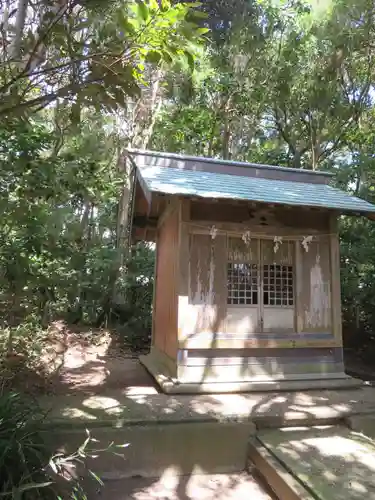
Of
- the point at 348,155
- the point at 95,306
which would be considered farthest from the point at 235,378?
the point at 348,155

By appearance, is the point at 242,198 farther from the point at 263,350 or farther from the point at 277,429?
the point at 277,429

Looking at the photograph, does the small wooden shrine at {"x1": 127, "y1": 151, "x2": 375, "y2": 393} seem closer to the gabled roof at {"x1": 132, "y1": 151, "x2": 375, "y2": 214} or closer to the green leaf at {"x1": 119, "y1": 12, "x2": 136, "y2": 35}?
the gabled roof at {"x1": 132, "y1": 151, "x2": 375, "y2": 214}

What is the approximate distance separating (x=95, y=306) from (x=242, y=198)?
316 inches

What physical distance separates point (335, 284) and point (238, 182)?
2538 mm

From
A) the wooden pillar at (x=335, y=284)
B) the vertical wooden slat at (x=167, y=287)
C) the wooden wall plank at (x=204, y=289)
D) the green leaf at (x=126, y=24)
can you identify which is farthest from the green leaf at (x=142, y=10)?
the wooden pillar at (x=335, y=284)

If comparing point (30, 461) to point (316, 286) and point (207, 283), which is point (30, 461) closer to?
point (207, 283)

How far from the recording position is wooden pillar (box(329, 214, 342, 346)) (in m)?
6.65

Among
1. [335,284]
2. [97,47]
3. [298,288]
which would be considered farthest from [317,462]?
Answer: [97,47]

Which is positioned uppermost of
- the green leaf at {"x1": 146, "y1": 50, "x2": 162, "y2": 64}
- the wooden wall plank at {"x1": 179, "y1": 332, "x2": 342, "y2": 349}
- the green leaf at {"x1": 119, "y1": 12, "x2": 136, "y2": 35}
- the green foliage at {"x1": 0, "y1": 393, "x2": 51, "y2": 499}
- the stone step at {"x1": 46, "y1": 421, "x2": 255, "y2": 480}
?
the green leaf at {"x1": 119, "y1": 12, "x2": 136, "y2": 35}

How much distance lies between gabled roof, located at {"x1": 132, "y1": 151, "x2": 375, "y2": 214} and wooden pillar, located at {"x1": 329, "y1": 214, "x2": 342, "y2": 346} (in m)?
0.57

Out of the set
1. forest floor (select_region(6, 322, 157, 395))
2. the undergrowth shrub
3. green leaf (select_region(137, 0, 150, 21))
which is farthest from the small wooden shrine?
green leaf (select_region(137, 0, 150, 21))

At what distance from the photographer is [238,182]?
696 centimetres

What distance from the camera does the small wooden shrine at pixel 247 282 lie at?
19.6 feet

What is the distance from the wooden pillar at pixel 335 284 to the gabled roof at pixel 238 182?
57cm
